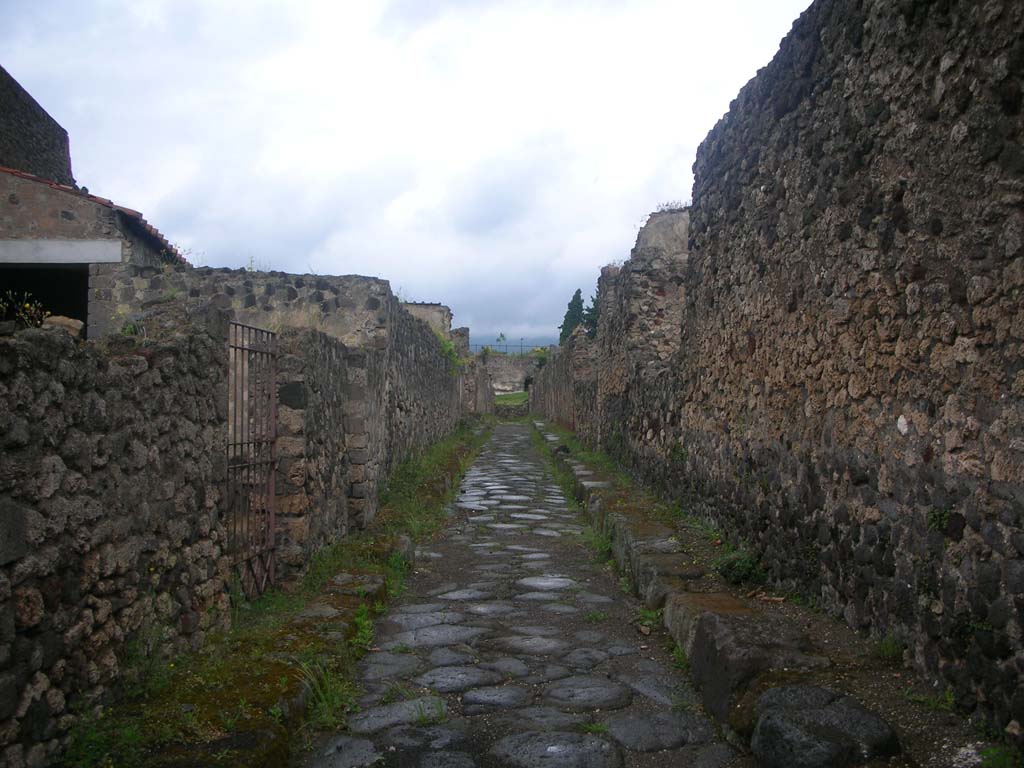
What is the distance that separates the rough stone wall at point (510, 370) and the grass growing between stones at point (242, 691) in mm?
45479

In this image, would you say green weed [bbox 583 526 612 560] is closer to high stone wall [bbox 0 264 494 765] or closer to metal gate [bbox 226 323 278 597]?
high stone wall [bbox 0 264 494 765]

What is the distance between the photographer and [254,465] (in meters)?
5.05

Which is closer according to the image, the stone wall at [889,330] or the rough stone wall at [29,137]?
the stone wall at [889,330]

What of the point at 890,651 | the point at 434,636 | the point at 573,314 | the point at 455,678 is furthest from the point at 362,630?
the point at 573,314

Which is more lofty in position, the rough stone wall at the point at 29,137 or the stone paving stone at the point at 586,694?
the rough stone wall at the point at 29,137

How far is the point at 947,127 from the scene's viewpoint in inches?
123

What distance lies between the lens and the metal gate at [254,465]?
474 cm

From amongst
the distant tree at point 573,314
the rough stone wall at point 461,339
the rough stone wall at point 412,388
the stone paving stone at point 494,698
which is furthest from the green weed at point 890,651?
the distant tree at point 573,314

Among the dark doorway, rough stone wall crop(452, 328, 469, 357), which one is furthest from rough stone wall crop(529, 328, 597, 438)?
the dark doorway

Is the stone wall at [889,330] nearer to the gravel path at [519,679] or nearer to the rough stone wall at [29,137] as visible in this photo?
the gravel path at [519,679]

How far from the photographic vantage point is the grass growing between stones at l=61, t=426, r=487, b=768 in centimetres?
267

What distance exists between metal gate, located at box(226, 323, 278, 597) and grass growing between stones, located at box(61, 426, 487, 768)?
256mm

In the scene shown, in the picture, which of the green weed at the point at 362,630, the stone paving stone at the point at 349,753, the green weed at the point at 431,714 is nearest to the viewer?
the stone paving stone at the point at 349,753

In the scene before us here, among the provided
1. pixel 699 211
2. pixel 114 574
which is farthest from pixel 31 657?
pixel 699 211
